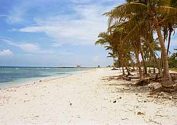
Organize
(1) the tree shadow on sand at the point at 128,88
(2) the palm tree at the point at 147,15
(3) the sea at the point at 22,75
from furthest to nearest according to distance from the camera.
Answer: (3) the sea at the point at 22,75 < (1) the tree shadow on sand at the point at 128,88 < (2) the palm tree at the point at 147,15

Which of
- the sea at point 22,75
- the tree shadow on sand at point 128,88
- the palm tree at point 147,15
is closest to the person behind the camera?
the palm tree at point 147,15

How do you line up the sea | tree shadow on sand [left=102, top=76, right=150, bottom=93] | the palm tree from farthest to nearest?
the sea < tree shadow on sand [left=102, top=76, right=150, bottom=93] < the palm tree

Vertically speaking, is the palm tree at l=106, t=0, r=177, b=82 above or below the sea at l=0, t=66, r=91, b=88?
above

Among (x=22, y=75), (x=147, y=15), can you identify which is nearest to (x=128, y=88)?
(x=147, y=15)

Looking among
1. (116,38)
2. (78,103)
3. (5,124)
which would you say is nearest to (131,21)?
(78,103)

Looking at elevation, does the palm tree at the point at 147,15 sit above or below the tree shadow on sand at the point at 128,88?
above

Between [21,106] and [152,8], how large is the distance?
7.35 m

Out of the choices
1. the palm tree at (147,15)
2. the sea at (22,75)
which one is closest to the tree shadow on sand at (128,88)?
the palm tree at (147,15)

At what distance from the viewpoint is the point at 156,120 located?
8.17 m

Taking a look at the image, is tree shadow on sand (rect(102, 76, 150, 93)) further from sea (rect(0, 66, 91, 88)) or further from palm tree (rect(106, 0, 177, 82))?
sea (rect(0, 66, 91, 88))

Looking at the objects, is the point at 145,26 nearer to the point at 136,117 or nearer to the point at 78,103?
the point at 78,103

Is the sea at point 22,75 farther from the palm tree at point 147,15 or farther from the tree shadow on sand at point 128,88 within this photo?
the palm tree at point 147,15

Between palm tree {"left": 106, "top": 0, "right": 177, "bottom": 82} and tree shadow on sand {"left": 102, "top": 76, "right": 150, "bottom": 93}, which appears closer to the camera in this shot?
palm tree {"left": 106, "top": 0, "right": 177, "bottom": 82}

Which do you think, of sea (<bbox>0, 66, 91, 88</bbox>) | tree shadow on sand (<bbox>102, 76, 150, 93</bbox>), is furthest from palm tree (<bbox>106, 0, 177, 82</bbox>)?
sea (<bbox>0, 66, 91, 88</bbox>)
